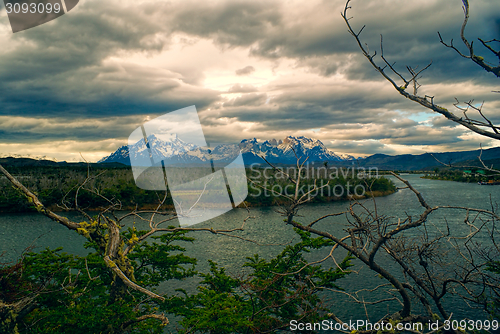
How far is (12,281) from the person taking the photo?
247 inches

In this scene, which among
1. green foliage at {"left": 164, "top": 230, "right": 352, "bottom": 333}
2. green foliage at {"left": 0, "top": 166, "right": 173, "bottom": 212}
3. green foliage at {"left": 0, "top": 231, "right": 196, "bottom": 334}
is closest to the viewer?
green foliage at {"left": 0, "top": 231, "right": 196, "bottom": 334}

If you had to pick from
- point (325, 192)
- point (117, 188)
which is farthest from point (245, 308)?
point (325, 192)

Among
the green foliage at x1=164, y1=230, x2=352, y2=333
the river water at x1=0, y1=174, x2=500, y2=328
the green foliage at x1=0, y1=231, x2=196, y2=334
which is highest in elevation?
the green foliage at x1=0, y1=231, x2=196, y2=334

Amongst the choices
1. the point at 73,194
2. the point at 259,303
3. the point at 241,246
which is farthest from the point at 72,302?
the point at 73,194

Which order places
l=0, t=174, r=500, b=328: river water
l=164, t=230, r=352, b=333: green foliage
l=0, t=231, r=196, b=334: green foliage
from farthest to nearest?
l=0, t=174, r=500, b=328: river water, l=164, t=230, r=352, b=333: green foliage, l=0, t=231, r=196, b=334: green foliage

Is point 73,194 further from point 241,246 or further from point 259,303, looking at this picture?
point 259,303

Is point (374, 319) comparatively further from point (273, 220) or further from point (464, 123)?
point (273, 220)

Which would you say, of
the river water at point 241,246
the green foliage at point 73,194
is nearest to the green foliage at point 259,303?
the river water at point 241,246

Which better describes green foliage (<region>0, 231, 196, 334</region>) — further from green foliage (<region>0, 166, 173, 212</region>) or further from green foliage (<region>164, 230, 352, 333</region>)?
green foliage (<region>0, 166, 173, 212</region>)

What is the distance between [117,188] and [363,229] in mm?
49999

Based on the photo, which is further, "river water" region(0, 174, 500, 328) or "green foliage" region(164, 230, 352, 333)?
"river water" region(0, 174, 500, 328)

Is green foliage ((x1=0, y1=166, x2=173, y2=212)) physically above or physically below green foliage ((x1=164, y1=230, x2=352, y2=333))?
above

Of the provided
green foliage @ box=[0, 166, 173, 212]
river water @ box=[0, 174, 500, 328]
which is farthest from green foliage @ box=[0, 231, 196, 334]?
green foliage @ box=[0, 166, 173, 212]

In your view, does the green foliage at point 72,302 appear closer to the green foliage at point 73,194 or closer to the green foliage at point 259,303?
the green foliage at point 259,303
